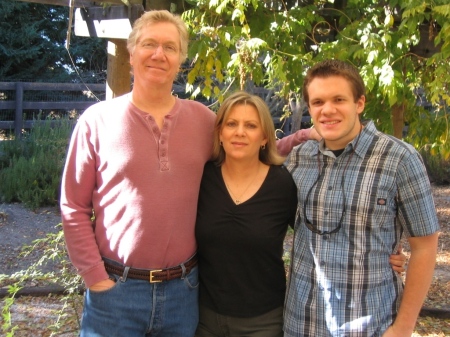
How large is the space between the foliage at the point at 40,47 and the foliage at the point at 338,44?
10.8 m

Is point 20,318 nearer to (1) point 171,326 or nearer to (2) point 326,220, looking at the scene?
Result: (1) point 171,326

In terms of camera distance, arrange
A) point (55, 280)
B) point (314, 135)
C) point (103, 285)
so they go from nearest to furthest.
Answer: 1. point (103, 285)
2. point (314, 135)
3. point (55, 280)

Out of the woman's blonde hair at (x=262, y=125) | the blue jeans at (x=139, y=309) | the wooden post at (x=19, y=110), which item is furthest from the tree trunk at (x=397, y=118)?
the wooden post at (x=19, y=110)

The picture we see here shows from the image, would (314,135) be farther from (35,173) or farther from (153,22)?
(35,173)

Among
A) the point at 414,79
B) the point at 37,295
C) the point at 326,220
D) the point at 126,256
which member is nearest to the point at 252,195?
the point at 326,220

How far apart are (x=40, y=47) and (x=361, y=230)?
550 inches

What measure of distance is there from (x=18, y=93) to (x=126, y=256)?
10626 millimetres

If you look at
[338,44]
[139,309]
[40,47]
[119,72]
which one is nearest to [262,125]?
[139,309]

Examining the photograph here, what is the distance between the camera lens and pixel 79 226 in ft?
7.45

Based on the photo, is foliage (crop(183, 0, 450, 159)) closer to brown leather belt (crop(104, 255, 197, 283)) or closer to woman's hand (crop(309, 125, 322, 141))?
woman's hand (crop(309, 125, 322, 141))

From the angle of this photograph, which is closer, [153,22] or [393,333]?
[393,333]

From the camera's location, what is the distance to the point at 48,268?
250 inches

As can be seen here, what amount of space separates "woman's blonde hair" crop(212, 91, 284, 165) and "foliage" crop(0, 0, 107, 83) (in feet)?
41.1

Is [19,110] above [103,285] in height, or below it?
below
